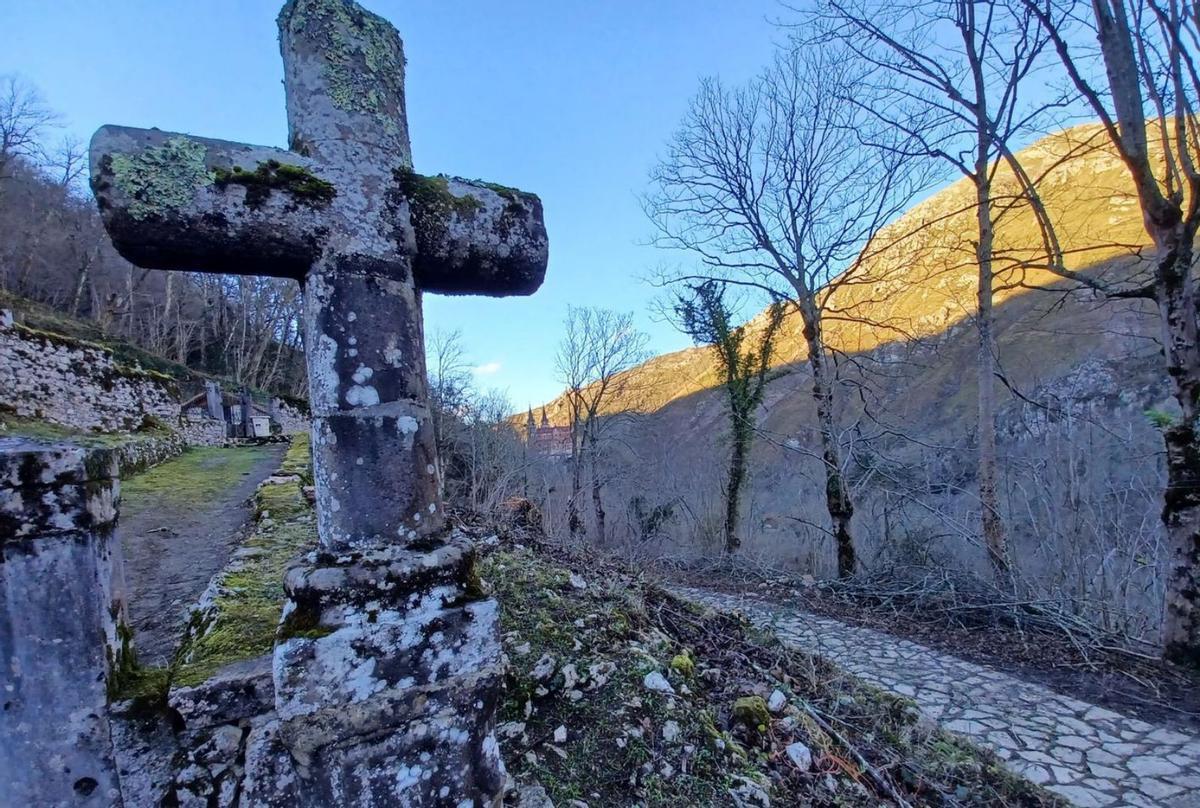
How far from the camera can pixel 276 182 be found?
4.84 ft

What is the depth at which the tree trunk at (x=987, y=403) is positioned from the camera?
22.9 feet

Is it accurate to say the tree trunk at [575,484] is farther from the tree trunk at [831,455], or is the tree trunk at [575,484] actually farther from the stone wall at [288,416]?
the stone wall at [288,416]

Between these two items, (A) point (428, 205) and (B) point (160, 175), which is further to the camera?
(A) point (428, 205)

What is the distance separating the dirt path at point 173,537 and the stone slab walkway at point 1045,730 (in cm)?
506

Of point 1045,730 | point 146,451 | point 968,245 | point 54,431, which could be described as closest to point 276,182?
point 1045,730

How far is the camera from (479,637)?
59.8 inches

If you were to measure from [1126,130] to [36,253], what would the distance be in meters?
37.3

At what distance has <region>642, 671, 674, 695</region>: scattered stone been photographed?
8.98 feet

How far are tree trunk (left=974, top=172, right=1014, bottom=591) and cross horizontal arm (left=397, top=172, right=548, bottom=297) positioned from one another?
7.39 meters

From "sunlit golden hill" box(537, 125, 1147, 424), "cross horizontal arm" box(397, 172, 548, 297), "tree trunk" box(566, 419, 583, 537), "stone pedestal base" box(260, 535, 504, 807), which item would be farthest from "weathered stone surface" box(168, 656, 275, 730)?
"tree trunk" box(566, 419, 583, 537)

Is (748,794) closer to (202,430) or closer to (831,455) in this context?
(831,455)

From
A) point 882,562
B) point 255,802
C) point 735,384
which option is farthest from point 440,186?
point 735,384

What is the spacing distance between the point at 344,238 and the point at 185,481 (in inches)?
330

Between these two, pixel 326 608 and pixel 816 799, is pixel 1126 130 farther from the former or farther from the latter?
pixel 326 608
